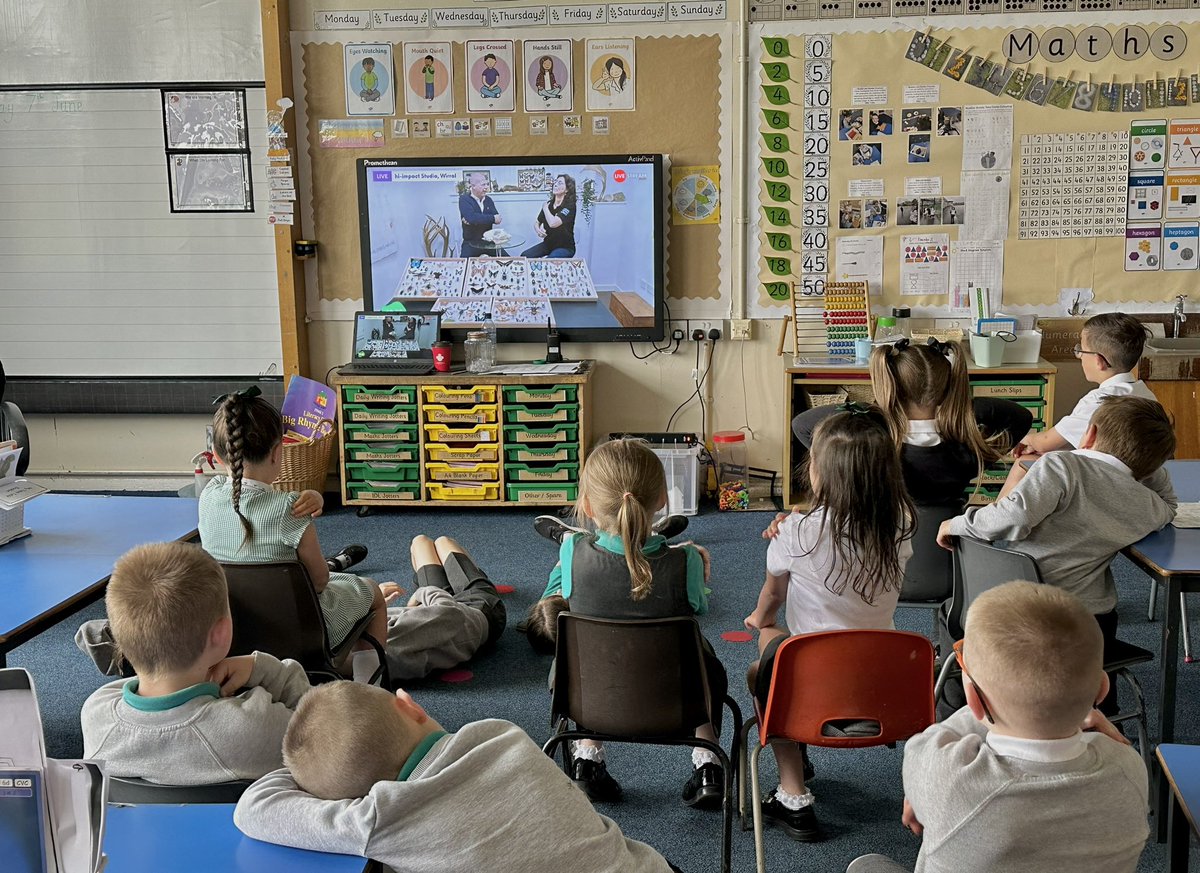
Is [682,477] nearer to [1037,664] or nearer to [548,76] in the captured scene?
[548,76]

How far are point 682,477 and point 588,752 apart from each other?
255 cm

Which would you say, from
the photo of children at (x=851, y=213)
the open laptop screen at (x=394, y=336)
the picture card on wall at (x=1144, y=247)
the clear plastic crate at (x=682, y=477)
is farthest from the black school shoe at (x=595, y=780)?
the picture card on wall at (x=1144, y=247)

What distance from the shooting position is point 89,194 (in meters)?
5.43

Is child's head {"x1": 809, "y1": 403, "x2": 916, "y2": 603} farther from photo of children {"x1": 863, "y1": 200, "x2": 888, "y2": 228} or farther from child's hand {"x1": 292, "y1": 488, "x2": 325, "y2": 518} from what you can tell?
photo of children {"x1": 863, "y1": 200, "x2": 888, "y2": 228}

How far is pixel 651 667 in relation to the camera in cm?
210

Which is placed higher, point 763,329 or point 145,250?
point 145,250

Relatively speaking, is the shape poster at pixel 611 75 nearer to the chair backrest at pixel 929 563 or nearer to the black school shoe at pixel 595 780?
the chair backrest at pixel 929 563

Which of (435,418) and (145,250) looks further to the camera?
(145,250)

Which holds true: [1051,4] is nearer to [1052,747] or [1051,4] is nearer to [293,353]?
[293,353]

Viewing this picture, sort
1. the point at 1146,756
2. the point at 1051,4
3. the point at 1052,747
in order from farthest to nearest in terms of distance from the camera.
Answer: the point at 1051,4 → the point at 1146,756 → the point at 1052,747

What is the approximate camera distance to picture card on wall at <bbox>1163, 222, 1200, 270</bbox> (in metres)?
5.06

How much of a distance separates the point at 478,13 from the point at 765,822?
13.2ft

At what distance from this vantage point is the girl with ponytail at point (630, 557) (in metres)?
2.23

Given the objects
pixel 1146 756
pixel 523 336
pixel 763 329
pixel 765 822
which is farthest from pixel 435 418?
pixel 1146 756
